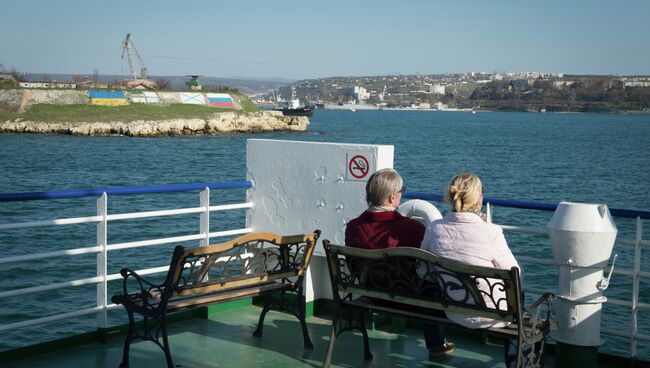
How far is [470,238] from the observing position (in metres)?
4.13

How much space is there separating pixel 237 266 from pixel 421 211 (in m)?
1.26

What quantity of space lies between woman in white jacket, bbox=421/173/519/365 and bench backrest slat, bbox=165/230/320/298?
3.73ft

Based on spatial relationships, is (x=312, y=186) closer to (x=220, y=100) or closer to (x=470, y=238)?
(x=470, y=238)

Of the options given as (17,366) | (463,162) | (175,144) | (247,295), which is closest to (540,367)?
(247,295)

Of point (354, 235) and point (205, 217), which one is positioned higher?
point (354, 235)

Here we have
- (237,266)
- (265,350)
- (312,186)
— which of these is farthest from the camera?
(312,186)

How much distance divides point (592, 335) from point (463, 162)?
5708cm

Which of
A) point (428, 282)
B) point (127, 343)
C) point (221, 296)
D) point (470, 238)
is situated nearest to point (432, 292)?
point (428, 282)

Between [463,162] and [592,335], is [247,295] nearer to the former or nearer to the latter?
[592,335]

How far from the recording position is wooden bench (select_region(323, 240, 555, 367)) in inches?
156

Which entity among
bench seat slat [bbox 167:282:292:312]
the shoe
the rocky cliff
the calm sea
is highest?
bench seat slat [bbox 167:282:292:312]

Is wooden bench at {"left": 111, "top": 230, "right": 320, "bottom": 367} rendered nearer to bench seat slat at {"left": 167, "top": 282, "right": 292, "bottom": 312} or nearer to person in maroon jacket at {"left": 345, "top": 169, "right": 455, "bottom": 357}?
bench seat slat at {"left": 167, "top": 282, "right": 292, "bottom": 312}

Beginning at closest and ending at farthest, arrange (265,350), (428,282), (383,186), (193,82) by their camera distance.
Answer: (428,282)
(383,186)
(265,350)
(193,82)

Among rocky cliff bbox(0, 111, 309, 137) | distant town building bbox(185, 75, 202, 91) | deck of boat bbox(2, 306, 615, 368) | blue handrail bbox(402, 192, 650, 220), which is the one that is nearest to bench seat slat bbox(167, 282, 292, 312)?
deck of boat bbox(2, 306, 615, 368)
